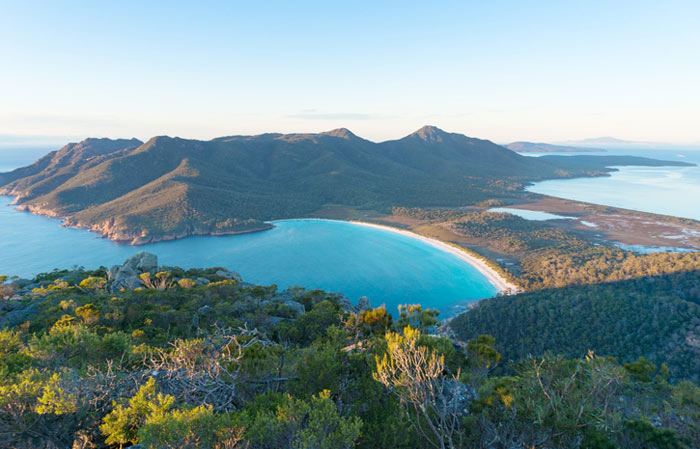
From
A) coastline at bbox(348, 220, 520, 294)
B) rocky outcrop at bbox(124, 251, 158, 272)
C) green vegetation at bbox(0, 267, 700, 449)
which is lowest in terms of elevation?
coastline at bbox(348, 220, 520, 294)

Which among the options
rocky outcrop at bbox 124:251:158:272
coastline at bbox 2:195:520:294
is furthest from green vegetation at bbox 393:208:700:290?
rocky outcrop at bbox 124:251:158:272

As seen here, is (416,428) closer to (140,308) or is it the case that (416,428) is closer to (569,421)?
(569,421)

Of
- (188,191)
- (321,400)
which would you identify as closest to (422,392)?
(321,400)

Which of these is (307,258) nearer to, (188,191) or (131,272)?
(131,272)

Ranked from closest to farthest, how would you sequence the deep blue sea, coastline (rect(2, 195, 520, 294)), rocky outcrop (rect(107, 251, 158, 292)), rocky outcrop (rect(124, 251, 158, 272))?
rocky outcrop (rect(107, 251, 158, 292)) < rocky outcrop (rect(124, 251, 158, 272)) < the deep blue sea < coastline (rect(2, 195, 520, 294))

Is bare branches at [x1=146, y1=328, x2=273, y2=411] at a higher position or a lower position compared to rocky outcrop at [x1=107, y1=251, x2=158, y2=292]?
higher

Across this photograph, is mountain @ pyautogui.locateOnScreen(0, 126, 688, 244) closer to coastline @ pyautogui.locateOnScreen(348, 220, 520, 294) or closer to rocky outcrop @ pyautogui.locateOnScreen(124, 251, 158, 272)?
coastline @ pyautogui.locateOnScreen(348, 220, 520, 294)
